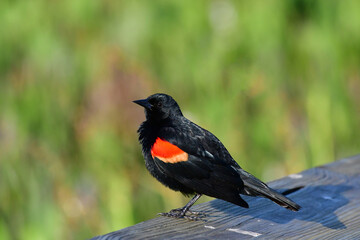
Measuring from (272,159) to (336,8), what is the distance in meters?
0.98

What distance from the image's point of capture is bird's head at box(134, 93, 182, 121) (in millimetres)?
2350

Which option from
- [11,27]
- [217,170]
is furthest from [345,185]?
[11,27]

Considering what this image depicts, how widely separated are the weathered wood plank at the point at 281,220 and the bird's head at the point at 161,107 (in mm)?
469

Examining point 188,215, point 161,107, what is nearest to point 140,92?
point 161,107

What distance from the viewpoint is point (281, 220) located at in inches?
69.8

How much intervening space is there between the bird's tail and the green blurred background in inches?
50.3

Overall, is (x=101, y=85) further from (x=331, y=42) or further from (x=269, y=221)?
(x=269, y=221)

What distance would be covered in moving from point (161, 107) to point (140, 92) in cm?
86

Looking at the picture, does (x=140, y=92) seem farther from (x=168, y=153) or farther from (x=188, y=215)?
(x=188, y=215)

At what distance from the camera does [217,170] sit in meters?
2.02

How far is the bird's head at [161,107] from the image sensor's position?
235cm

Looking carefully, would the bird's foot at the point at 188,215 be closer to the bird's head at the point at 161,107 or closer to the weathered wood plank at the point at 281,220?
the weathered wood plank at the point at 281,220

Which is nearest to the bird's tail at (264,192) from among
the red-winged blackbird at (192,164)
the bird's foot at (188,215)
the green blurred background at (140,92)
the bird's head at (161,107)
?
the red-winged blackbird at (192,164)

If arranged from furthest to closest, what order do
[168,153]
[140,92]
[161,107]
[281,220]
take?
[140,92] < [161,107] < [168,153] < [281,220]
